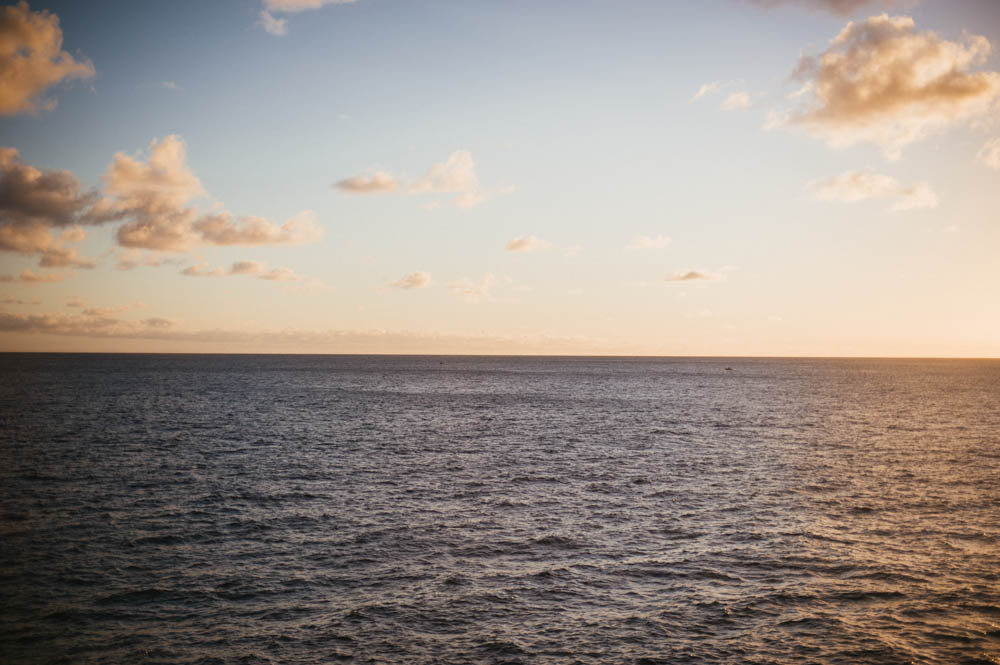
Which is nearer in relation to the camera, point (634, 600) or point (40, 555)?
point (634, 600)

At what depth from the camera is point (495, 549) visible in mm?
29172

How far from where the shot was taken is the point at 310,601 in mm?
23250

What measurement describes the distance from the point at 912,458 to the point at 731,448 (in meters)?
15.4

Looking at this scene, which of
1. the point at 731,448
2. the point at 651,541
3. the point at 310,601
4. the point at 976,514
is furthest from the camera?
the point at 731,448

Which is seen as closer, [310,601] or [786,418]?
[310,601]

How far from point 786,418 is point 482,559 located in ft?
241

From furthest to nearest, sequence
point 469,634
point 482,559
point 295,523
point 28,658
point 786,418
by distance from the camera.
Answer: point 786,418 → point 295,523 → point 482,559 → point 469,634 → point 28,658

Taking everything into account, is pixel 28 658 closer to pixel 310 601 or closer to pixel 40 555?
pixel 310 601

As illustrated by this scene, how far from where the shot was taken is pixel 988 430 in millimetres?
73812

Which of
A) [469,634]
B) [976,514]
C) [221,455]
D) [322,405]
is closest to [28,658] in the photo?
[469,634]

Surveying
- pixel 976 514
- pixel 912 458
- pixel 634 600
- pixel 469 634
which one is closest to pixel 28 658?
pixel 469 634

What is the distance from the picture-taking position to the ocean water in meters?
20.3

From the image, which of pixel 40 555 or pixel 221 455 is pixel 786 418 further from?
pixel 40 555

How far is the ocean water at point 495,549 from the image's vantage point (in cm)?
2034
